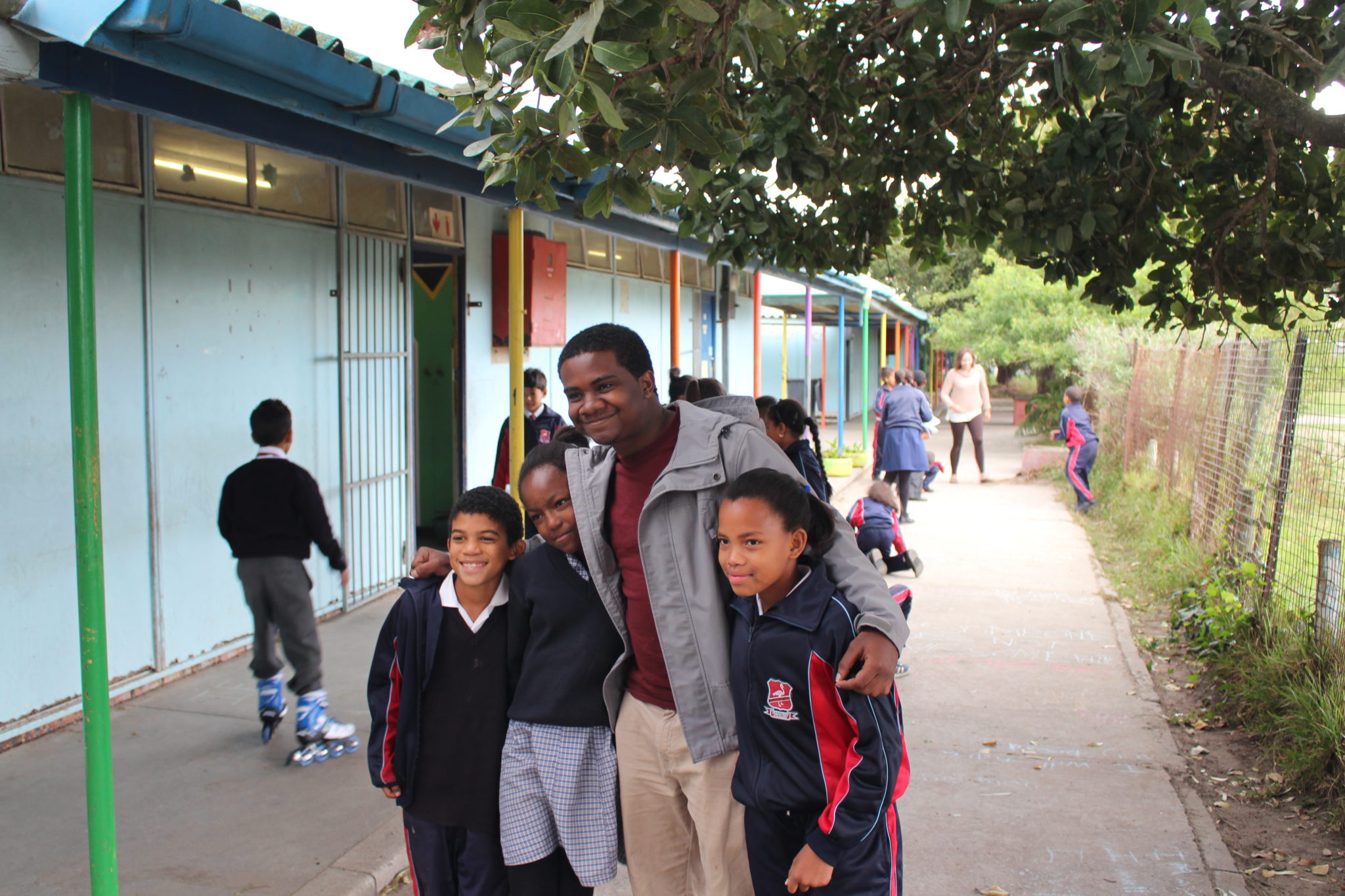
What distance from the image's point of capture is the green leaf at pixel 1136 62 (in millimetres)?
2309

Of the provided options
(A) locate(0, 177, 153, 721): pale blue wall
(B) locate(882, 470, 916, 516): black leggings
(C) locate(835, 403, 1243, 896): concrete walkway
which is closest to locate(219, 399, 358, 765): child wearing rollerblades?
(A) locate(0, 177, 153, 721): pale blue wall

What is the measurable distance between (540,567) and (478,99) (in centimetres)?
130

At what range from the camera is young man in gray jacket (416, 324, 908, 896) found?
2.41 m

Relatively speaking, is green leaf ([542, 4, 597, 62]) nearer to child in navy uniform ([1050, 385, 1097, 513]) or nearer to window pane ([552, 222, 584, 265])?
window pane ([552, 222, 584, 265])

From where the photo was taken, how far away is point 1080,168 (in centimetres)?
391

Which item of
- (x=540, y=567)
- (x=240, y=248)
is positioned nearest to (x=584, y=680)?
(x=540, y=567)

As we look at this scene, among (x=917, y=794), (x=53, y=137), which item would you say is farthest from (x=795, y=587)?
(x=53, y=137)

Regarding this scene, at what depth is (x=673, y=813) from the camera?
2.60 meters

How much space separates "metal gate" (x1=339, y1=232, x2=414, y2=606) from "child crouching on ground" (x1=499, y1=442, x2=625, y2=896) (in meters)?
4.56

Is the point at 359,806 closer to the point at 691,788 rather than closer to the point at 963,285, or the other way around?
the point at 691,788

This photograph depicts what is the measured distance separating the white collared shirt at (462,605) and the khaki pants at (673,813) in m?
0.41

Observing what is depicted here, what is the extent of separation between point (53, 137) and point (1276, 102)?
4.88 m

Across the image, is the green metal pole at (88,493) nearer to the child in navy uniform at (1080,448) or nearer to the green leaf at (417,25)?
the green leaf at (417,25)

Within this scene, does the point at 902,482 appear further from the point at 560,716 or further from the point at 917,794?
the point at 560,716
